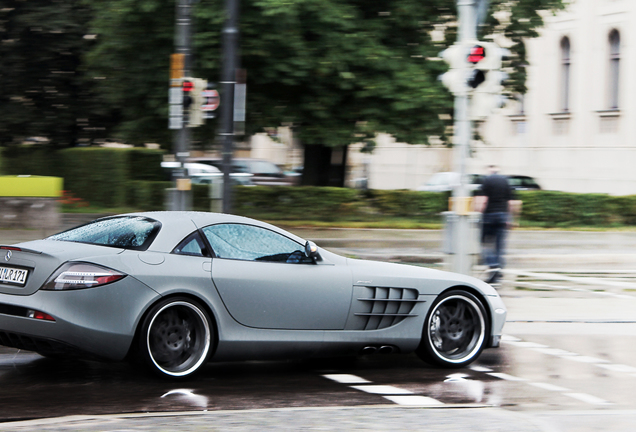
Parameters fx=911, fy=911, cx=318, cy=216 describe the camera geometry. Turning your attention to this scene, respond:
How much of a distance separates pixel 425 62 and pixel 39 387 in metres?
17.4

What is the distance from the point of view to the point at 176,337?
6.33 m

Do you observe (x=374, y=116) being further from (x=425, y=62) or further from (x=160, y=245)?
(x=160, y=245)

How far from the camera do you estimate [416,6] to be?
846 inches

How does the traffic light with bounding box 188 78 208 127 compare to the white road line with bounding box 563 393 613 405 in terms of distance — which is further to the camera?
the traffic light with bounding box 188 78 208 127

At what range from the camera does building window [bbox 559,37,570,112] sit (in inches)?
1545

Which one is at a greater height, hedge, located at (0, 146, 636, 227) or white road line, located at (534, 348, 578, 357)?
hedge, located at (0, 146, 636, 227)

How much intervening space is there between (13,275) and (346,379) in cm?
247

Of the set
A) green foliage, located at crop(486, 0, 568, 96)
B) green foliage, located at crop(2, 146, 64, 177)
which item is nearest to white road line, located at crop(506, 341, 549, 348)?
green foliage, located at crop(486, 0, 568, 96)

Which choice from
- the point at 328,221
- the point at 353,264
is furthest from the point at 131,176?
A: the point at 353,264

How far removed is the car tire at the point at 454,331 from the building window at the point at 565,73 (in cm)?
3347

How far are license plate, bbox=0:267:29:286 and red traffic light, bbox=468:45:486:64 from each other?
254 inches

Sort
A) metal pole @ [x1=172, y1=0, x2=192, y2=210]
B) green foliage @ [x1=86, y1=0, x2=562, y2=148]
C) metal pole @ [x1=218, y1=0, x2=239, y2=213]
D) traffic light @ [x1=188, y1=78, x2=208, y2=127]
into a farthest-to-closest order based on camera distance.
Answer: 1. green foliage @ [x1=86, y1=0, x2=562, y2=148]
2. traffic light @ [x1=188, y1=78, x2=208, y2=127]
3. metal pole @ [x1=172, y1=0, x2=192, y2=210]
4. metal pole @ [x1=218, y1=0, x2=239, y2=213]

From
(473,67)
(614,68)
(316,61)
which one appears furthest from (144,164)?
(473,67)

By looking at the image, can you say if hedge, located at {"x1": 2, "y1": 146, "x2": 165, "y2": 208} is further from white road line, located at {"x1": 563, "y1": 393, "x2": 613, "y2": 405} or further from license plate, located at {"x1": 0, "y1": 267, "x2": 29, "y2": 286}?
white road line, located at {"x1": 563, "y1": 393, "x2": 613, "y2": 405}
